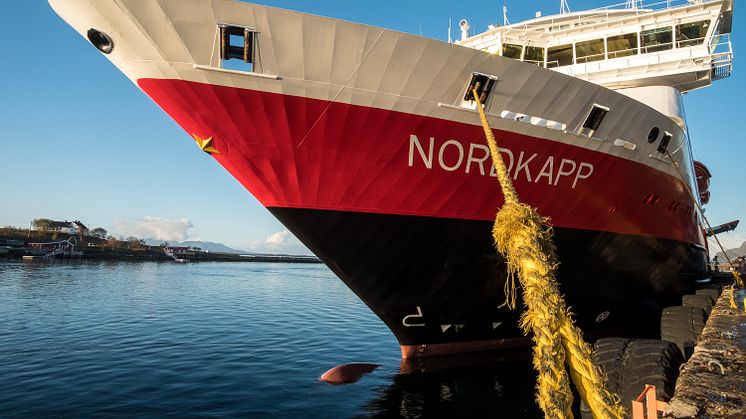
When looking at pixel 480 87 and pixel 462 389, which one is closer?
pixel 480 87

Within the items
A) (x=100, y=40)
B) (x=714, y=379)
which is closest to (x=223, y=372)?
(x=100, y=40)

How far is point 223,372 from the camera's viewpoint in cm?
1072

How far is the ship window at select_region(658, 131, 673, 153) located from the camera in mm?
10730

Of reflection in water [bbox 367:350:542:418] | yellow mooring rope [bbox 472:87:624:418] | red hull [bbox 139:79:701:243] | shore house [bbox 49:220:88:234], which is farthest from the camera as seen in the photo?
shore house [bbox 49:220:88:234]

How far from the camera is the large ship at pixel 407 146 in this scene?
266 inches

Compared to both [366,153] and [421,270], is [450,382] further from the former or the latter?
[366,153]

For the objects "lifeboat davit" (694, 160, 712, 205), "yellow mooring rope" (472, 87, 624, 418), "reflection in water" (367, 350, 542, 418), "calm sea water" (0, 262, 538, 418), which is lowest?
"calm sea water" (0, 262, 538, 418)

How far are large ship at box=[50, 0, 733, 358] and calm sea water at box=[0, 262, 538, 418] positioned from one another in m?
1.33

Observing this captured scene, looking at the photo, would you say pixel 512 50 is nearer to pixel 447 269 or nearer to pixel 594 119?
pixel 594 119

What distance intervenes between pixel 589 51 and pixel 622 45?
1.02m

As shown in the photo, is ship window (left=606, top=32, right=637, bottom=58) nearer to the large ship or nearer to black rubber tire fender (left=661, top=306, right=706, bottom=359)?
the large ship

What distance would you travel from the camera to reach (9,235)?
75688 mm

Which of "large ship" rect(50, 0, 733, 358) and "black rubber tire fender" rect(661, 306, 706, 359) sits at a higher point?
"large ship" rect(50, 0, 733, 358)

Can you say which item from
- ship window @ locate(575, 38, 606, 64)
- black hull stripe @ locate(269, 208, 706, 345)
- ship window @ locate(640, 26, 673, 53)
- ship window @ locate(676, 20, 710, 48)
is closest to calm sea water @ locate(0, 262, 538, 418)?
black hull stripe @ locate(269, 208, 706, 345)
